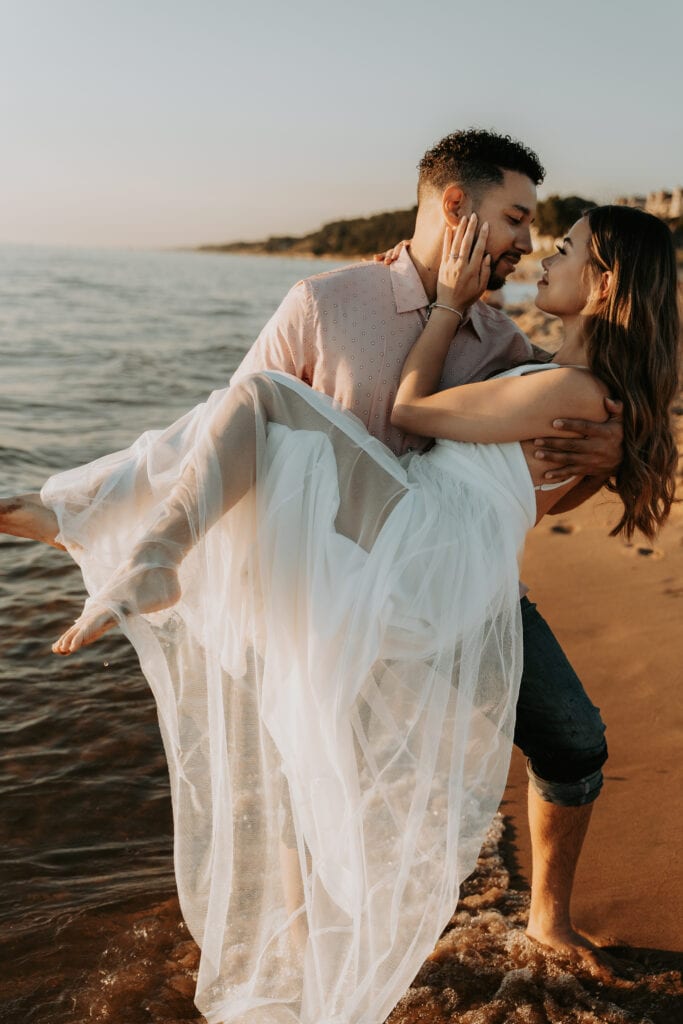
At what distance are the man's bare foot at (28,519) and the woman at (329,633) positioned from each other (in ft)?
0.13

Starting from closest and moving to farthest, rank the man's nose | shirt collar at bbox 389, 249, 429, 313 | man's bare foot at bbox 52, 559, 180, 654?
man's bare foot at bbox 52, 559, 180, 654 → shirt collar at bbox 389, 249, 429, 313 → the man's nose

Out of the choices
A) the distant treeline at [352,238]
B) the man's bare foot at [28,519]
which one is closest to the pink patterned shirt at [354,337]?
the man's bare foot at [28,519]

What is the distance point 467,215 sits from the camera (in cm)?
318

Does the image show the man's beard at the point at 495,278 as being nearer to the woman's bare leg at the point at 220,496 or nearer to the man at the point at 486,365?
the man at the point at 486,365

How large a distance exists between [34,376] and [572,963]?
1246cm

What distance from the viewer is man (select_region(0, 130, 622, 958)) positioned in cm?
282

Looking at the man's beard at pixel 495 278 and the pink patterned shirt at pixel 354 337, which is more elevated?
the man's beard at pixel 495 278

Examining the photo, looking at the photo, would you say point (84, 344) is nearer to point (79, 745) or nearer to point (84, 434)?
point (84, 434)

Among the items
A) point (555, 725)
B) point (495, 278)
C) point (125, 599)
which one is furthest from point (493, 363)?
point (125, 599)

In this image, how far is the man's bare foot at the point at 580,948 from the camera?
296 cm

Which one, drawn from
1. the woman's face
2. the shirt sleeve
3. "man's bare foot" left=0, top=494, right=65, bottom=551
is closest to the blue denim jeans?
the woman's face

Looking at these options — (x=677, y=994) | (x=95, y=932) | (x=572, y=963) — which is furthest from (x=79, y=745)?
(x=677, y=994)

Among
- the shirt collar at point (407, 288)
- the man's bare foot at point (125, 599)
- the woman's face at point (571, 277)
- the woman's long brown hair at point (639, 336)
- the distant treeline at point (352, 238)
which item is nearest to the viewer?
the man's bare foot at point (125, 599)

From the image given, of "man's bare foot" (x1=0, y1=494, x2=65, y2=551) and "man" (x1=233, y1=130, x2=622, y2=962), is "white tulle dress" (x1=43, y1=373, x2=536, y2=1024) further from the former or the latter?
"man" (x1=233, y1=130, x2=622, y2=962)
